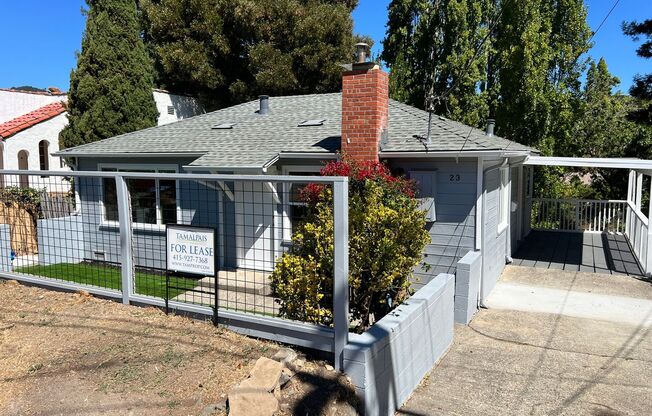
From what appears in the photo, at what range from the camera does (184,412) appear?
3.52 m

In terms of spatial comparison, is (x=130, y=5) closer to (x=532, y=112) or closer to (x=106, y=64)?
(x=106, y=64)

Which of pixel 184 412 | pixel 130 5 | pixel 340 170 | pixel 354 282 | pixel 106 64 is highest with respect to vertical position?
pixel 130 5

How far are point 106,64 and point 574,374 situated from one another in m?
16.2

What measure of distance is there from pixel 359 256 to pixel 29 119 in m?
16.4

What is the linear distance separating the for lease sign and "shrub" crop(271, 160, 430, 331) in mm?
905

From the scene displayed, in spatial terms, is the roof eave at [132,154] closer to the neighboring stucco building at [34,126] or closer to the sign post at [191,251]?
the neighboring stucco building at [34,126]

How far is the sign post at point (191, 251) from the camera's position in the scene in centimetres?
478

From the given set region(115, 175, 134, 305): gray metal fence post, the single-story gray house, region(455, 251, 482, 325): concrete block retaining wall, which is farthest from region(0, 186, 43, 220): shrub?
region(455, 251, 482, 325): concrete block retaining wall

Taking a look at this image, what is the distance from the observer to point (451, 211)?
848 centimetres

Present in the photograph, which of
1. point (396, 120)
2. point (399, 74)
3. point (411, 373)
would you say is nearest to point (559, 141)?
point (399, 74)

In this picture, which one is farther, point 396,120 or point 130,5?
point 130,5

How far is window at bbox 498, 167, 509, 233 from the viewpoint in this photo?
10.4m

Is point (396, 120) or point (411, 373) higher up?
point (396, 120)

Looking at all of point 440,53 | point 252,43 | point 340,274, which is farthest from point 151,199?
point 440,53
